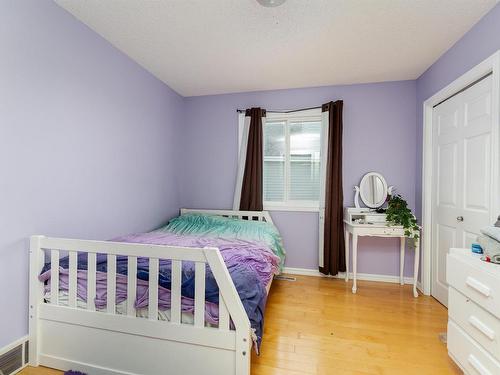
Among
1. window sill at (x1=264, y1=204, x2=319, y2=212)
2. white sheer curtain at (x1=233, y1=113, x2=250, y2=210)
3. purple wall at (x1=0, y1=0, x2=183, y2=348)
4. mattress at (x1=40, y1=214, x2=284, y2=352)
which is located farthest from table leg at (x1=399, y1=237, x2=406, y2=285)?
purple wall at (x1=0, y1=0, x2=183, y2=348)

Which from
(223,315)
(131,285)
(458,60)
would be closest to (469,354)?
(223,315)

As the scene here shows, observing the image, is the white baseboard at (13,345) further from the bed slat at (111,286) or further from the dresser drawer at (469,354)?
the dresser drawer at (469,354)

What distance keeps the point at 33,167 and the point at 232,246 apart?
1.44m

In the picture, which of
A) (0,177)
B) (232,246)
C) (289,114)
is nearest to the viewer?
(0,177)

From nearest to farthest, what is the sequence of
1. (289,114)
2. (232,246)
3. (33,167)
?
(33,167) → (232,246) → (289,114)

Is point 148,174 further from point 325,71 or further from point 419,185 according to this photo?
point 419,185

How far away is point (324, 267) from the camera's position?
293 cm

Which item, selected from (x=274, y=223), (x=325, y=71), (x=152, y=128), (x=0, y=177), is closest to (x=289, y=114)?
(x=325, y=71)

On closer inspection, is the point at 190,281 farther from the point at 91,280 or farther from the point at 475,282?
the point at 475,282

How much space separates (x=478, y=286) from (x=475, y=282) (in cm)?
3

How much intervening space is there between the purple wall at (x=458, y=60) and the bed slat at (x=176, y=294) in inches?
96.0

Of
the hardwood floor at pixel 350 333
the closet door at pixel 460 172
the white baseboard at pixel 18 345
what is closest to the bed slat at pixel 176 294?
the hardwood floor at pixel 350 333

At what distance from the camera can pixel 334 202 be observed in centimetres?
289

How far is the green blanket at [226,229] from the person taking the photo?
2.45 metres
